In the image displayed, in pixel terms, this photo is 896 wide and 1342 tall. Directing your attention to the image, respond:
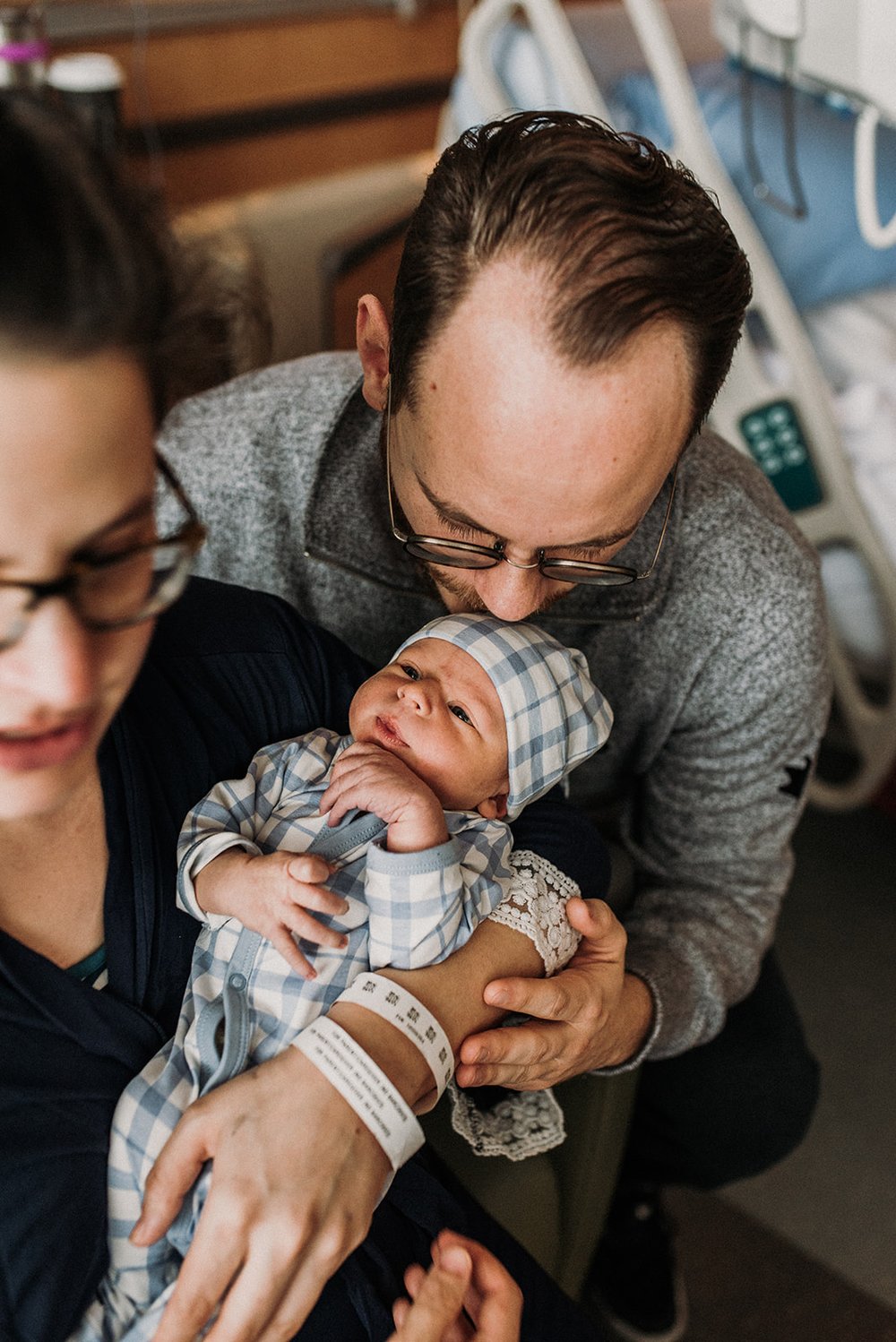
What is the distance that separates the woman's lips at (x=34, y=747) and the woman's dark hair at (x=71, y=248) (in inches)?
8.8

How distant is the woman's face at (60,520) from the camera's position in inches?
25.5

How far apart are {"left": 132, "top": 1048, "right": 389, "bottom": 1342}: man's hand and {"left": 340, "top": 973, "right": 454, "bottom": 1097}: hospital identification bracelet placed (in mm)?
83

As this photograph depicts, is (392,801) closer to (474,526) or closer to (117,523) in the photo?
(474,526)

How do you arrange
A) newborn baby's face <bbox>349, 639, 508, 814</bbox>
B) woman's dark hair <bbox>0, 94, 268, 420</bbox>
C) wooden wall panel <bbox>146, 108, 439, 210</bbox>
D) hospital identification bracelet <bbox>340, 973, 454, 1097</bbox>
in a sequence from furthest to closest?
wooden wall panel <bbox>146, 108, 439, 210</bbox>, newborn baby's face <bbox>349, 639, 508, 814</bbox>, hospital identification bracelet <bbox>340, 973, 454, 1097</bbox>, woman's dark hair <bbox>0, 94, 268, 420</bbox>

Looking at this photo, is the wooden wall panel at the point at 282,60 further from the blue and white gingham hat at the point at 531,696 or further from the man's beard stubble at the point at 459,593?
the blue and white gingham hat at the point at 531,696

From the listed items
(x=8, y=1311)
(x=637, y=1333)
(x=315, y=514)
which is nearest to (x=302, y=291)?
(x=315, y=514)

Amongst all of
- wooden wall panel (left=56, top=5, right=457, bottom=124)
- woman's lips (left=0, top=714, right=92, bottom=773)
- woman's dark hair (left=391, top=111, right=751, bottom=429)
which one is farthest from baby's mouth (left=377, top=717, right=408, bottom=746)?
wooden wall panel (left=56, top=5, right=457, bottom=124)

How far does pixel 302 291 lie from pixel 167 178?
0.50m

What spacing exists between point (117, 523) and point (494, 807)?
66 centimetres

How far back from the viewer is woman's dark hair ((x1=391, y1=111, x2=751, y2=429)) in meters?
1.07

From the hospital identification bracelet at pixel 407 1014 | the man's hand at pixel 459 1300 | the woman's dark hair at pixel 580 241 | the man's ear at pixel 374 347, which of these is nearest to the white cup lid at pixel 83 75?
the man's ear at pixel 374 347

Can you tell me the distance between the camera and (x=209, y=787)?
3.81 ft

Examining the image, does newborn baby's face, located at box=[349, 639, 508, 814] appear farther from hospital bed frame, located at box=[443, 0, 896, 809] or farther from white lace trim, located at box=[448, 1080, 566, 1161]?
hospital bed frame, located at box=[443, 0, 896, 809]

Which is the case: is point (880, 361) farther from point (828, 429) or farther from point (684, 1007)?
point (684, 1007)
